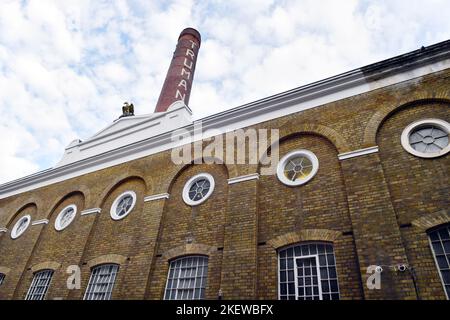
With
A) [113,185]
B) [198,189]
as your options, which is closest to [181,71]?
[113,185]

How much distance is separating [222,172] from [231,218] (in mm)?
1897

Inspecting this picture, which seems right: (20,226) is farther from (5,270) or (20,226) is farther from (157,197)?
(157,197)

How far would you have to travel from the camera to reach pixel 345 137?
8102mm

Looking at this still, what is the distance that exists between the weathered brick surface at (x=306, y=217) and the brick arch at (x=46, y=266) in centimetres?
6

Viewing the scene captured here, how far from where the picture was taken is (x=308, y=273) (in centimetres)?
689

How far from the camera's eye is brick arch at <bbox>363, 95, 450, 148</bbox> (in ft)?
24.8

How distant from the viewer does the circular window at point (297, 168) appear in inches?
323

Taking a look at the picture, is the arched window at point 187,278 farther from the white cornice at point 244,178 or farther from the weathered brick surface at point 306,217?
the white cornice at point 244,178

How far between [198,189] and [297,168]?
3.42 m

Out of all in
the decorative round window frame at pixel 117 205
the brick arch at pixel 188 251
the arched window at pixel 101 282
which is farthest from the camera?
the decorative round window frame at pixel 117 205

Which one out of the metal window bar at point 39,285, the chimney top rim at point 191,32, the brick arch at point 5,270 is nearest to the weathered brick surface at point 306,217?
the metal window bar at point 39,285

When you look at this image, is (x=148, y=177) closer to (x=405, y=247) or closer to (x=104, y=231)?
(x=104, y=231)

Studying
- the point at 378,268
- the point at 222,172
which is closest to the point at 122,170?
the point at 222,172

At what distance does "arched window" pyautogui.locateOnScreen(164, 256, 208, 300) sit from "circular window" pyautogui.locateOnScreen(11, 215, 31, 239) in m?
9.18
